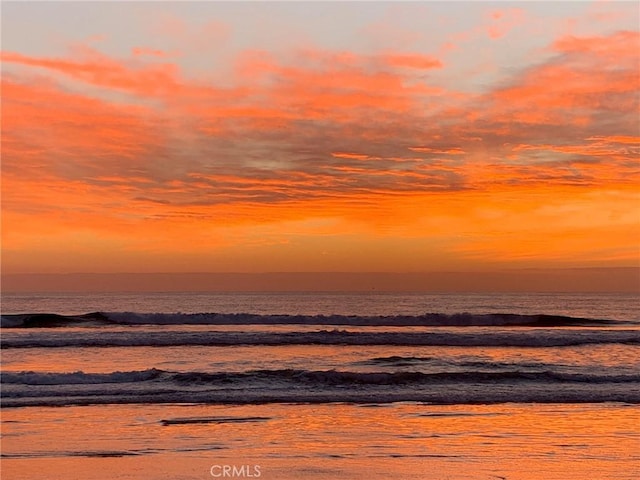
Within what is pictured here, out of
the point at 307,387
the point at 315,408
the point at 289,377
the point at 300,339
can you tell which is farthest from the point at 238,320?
the point at 315,408

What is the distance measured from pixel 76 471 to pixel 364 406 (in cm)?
640

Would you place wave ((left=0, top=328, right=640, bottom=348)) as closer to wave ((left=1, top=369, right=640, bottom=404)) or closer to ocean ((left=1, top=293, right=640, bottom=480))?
ocean ((left=1, top=293, right=640, bottom=480))

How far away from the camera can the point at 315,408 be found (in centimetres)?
1398

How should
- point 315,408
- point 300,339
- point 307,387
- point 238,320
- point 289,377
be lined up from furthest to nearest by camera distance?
point 238,320 < point 300,339 < point 289,377 < point 307,387 < point 315,408

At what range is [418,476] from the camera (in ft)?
29.7

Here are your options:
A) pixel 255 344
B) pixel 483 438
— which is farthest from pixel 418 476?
pixel 255 344

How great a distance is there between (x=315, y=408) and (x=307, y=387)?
2896 millimetres

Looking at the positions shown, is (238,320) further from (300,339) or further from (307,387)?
(307,387)

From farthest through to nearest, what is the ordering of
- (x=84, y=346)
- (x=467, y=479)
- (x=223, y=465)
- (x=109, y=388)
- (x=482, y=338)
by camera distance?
(x=482, y=338) → (x=84, y=346) → (x=109, y=388) → (x=223, y=465) → (x=467, y=479)

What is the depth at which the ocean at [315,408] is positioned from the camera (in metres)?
9.63

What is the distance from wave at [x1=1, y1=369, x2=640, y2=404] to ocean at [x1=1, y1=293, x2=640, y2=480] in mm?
50

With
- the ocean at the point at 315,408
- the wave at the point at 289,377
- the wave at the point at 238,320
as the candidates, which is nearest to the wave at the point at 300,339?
the ocean at the point at 315,408

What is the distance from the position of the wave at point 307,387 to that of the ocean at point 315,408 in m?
0.05

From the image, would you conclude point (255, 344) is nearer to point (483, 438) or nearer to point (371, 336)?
point (371, 336)
